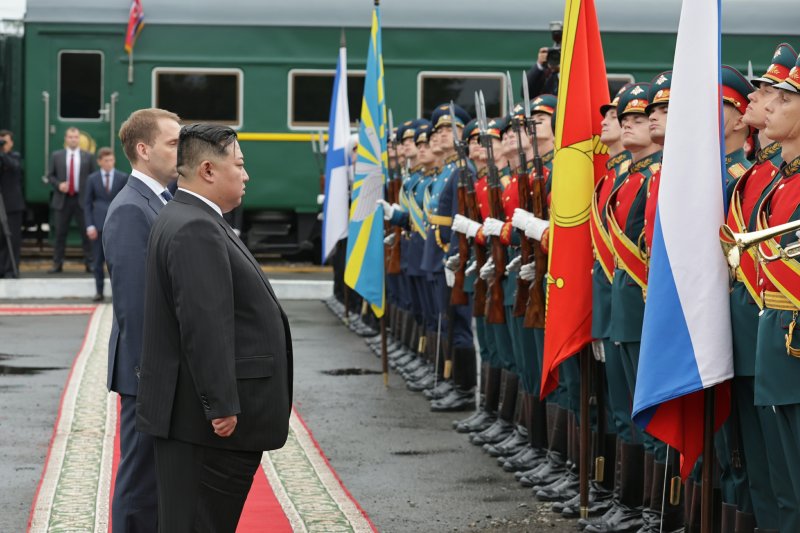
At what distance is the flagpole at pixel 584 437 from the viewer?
19.9 feet

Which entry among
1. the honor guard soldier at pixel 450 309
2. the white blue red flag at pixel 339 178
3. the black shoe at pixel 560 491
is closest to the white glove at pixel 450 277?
the honor guard soldier at pixel 450 309

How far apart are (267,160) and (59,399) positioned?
903 centimetres

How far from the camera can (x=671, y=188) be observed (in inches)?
189

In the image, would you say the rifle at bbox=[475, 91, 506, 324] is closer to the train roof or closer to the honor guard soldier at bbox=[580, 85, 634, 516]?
the honor guard soldier at bbox=[580, 85, 634, 516]

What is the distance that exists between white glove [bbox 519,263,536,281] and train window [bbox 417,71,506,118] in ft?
36.9

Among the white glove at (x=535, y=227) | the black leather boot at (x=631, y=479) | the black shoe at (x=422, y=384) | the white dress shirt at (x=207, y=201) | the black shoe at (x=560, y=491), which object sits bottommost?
the black shoe at (x=422, y=384)

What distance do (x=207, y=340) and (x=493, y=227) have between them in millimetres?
3824

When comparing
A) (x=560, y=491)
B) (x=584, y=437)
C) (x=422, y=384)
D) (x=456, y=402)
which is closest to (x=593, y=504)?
(x=560, y=491)

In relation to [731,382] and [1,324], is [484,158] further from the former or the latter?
[1,324]

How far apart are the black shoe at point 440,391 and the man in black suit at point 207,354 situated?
212 inches

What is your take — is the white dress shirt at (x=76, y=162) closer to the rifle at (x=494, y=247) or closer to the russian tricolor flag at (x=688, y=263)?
the rifle at (x=494, y=247)

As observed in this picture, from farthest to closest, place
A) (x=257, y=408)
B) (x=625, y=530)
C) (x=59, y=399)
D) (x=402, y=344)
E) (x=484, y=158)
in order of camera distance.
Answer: (x=402, y=344), (x=59, y=399), (x=484, y=158), (x=625, y=530), (x=257, y=408)

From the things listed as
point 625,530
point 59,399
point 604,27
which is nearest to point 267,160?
point 604,27

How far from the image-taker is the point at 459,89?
18.3 m
